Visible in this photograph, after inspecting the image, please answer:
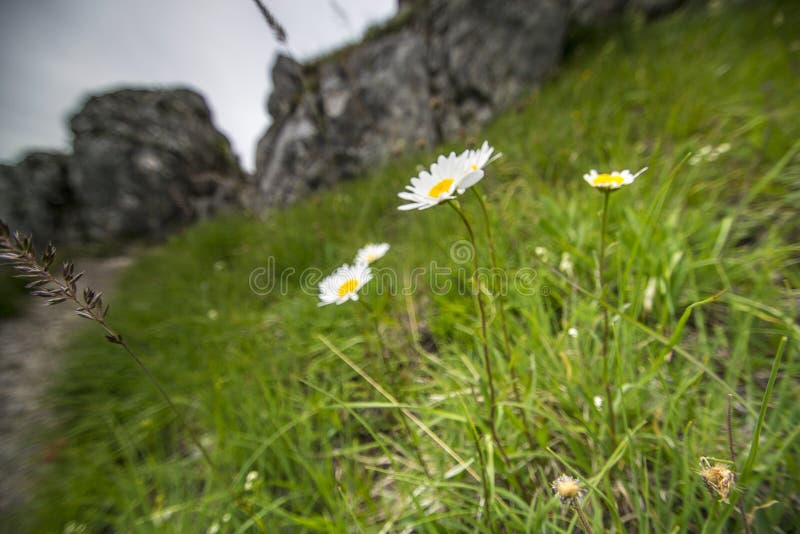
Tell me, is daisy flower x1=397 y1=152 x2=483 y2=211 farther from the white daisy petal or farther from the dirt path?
the dirt path

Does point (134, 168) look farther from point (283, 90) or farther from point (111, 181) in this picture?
point (283, 90)

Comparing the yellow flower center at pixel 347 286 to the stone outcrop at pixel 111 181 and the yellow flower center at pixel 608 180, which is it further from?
the stone outcrop at pixel 111 181

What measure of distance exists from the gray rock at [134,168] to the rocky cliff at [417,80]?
12.1 feet

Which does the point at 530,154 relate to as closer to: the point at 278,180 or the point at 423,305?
the point at 423,305

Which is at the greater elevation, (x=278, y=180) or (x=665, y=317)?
(x=278, y=180)

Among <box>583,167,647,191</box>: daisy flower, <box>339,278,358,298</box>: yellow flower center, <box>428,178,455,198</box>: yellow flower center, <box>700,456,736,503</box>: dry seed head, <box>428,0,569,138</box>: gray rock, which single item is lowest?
<box>700,456,736,503</box>: dry seed head

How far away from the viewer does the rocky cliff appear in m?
3.50

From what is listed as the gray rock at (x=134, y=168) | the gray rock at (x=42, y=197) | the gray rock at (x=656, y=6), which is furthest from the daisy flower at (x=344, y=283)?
the gray rock at (x=42, y=197)

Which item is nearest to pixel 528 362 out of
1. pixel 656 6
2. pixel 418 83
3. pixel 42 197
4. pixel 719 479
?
pixel 719 479

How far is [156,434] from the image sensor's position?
1341mm

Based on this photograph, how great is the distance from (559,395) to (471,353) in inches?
10.2

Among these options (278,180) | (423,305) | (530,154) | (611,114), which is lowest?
(423,305)

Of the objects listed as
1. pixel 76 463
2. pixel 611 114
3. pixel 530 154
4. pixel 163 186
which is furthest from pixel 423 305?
pixel 163 186

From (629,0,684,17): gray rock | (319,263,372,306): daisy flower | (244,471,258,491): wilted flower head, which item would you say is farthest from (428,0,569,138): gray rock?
(244,471,258,491): wilted flower head
